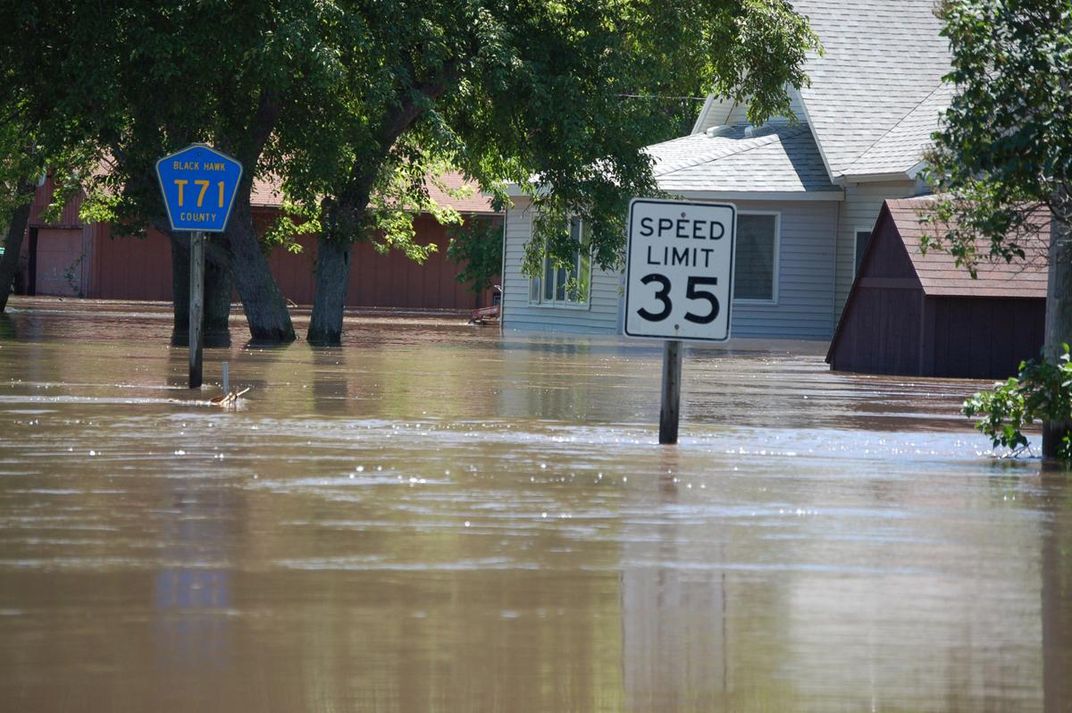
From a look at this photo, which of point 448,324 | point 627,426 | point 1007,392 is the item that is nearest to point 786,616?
point 1007,392

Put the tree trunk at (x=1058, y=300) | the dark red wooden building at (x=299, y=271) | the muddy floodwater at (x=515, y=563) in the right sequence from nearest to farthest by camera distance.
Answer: the muddy floodwater at (x=515, y=563) < the tree trunk at (x=1058, y=300) < the dark red wooden building at (x=299, y=271)

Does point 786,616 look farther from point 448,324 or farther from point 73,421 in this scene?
point 448,324

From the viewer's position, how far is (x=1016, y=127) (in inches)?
547

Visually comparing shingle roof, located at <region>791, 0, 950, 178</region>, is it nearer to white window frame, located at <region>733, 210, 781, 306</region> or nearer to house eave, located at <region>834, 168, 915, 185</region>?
house eave, located at <region>834, 168, 915, 185</region>

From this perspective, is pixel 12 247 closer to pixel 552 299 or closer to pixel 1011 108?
pixel 552 299

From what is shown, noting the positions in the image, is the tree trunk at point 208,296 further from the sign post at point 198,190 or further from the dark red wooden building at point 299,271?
the dark red wooden building at point 299,271

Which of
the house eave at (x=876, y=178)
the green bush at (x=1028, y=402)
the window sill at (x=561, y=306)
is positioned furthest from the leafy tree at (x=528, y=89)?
the green bush at (x=1028, y=402)

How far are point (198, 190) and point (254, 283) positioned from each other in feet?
47.6

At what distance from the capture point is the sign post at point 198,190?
17844mm

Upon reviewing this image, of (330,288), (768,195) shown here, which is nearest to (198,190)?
(330,288)

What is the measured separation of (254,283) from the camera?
106 feet

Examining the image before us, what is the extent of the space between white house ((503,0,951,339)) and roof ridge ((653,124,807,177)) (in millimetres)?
36

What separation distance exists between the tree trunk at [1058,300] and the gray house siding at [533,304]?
24444mm

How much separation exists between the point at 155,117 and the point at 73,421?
15.6 m
